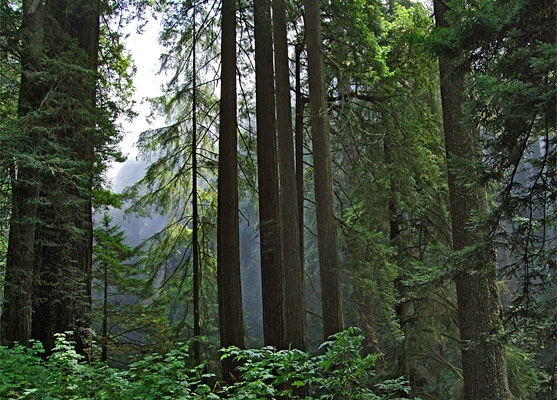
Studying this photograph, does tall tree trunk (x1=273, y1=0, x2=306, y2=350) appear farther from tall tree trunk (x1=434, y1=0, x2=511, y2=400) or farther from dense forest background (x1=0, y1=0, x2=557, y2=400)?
tall tree trunk (x1=434, y1=0, x2=511, y2=400)

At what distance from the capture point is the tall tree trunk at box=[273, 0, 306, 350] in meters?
7.68

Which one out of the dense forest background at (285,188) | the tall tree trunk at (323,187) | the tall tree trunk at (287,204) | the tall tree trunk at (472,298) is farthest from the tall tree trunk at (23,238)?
the tall tree trunk at (472,298)

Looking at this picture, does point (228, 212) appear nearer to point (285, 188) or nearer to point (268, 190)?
point (268, 190)

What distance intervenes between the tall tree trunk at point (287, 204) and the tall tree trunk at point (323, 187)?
1.45ft

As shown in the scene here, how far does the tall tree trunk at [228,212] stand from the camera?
7.62 m

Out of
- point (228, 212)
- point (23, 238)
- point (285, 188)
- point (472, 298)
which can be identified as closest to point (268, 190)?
point (285, 188)

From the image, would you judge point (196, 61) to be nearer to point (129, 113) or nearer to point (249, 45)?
point (249, 45)

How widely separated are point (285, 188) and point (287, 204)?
31 centimetres

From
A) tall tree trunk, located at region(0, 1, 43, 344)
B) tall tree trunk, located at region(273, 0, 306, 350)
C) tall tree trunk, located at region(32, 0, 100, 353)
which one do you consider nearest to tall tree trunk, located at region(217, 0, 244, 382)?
tall tree trunk, located at region(273, 0, 306, 350)

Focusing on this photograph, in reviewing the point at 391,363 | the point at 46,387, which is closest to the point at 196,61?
the point at 46,387

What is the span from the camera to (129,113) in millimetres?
7953

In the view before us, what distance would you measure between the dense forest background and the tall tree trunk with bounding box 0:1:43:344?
32mm

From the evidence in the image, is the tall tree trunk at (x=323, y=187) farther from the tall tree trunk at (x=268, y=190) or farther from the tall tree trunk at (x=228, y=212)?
the tall tree trunk at (x=228, y=212)

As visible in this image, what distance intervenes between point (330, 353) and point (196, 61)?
28.3 feet
